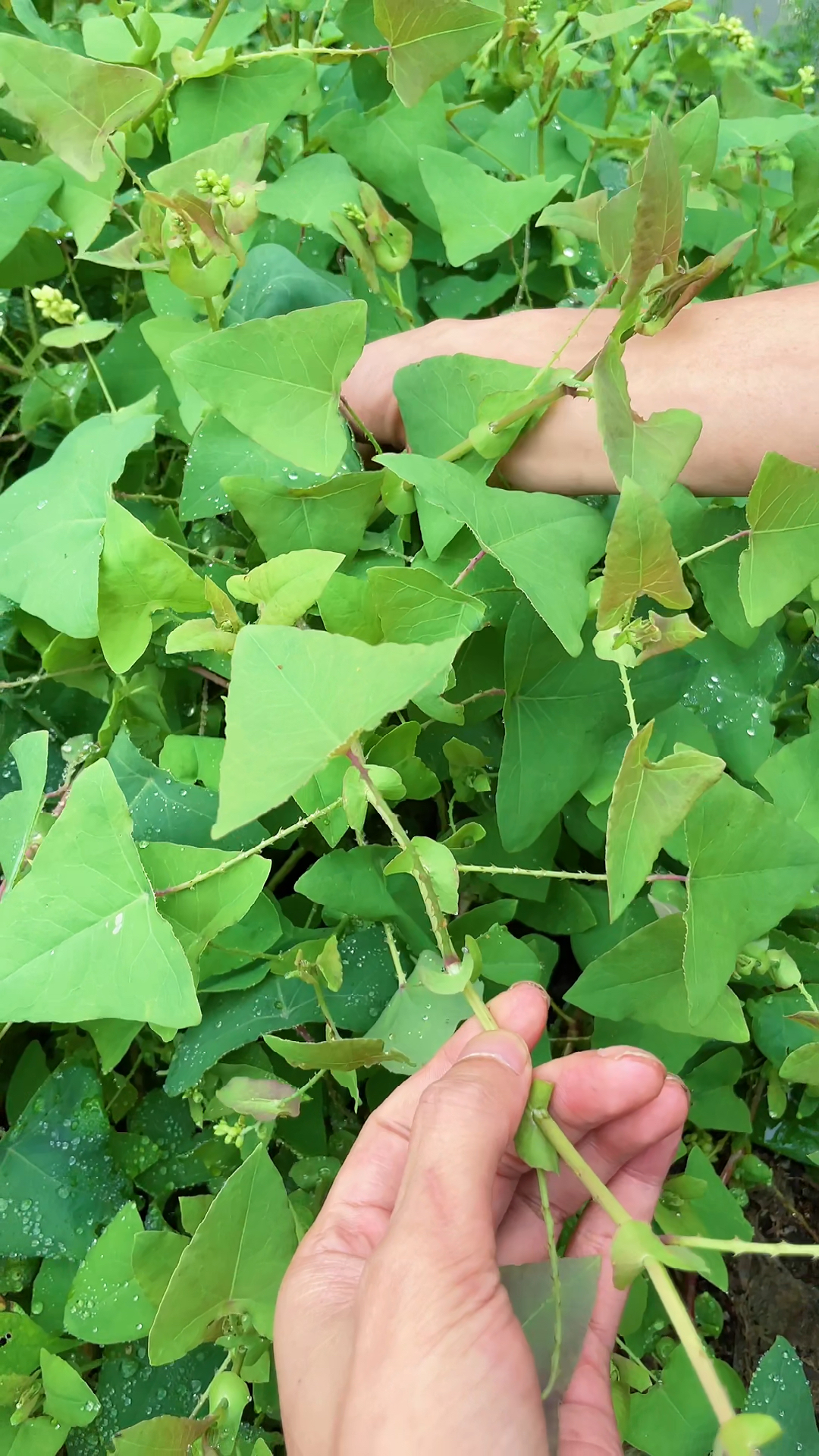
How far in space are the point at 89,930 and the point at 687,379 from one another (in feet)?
1.84

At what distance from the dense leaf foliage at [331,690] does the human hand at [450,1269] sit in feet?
0.11

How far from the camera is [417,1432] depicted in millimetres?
362

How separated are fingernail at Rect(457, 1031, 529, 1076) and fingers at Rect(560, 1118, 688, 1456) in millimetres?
162

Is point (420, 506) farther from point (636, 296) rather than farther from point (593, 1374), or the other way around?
point (593, 1374)

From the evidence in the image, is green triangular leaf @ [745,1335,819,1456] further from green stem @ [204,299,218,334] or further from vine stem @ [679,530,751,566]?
green stem @ [204,299,218,334]

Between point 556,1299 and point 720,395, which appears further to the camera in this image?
point 720,395

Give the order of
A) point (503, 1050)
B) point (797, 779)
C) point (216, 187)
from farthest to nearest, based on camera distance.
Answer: point (797, 779)
point (216, 187)
point (503, 1050)

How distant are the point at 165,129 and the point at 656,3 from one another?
1.30 feet

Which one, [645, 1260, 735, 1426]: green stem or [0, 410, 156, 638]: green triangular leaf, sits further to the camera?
[0, 410, 156, 638]: green triangular leaf

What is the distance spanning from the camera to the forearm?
0.64m

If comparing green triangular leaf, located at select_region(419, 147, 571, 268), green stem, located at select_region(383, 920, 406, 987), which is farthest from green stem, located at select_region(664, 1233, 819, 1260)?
green triangular leaf, located at select_region(419, 147, 571, 268)

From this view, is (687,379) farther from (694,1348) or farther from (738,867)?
(694,1348)

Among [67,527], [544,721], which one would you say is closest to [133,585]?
[67,527]

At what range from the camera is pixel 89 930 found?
0.50 m
